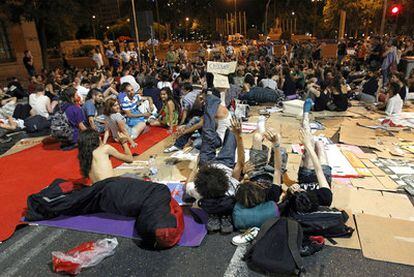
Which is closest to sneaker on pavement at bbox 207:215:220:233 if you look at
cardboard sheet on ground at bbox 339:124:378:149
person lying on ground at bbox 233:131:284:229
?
person lying on ground at bbox 233:131:284:229

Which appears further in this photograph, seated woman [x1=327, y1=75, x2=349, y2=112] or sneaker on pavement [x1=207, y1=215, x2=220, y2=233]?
seated woman [x1=327, y1=75, x2=349, y2=112]

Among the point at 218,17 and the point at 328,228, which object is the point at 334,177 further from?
the point at 218,17

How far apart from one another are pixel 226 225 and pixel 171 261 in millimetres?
752

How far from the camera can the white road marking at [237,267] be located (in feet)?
10.2

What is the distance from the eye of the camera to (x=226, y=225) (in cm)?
371

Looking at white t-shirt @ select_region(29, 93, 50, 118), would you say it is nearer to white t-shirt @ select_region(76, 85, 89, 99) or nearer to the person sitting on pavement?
white t-shirt @ select_region(76, 85, 89, 99)

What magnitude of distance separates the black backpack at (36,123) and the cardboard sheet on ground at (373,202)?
738cm

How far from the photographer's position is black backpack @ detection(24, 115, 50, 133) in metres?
8.31

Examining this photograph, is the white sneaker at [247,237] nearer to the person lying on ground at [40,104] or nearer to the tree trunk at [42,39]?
the person lying on ground at [40,104]

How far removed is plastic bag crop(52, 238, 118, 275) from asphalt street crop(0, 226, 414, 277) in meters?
0.07

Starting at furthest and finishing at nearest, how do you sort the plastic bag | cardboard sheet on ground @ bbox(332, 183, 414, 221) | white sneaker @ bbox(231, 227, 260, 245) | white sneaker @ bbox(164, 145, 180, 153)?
white sneaker @ bbox(164, 145, 180, 153) → cardboard sheet on ground @ bbox(332, 183, 414, 221) → white sneaker @ bbox(231, 227, 260, 245) → the plastic bag

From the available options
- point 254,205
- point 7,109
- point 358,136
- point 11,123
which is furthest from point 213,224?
point 7,109

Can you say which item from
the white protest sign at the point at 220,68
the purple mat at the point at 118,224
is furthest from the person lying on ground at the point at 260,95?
the purple mat at the point at 118,224

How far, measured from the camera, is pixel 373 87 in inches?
365
